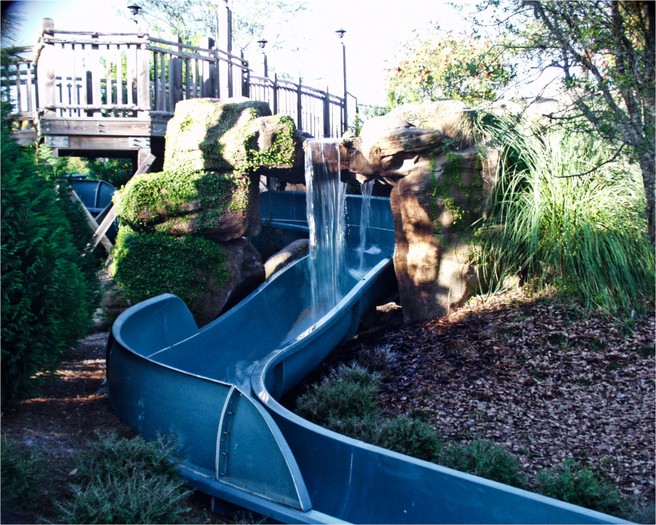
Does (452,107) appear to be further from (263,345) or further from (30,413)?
(30,413)

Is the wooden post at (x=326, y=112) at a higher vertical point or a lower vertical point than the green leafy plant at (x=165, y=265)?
higher

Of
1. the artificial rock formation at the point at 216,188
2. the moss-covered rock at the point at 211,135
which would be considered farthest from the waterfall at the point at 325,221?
the moss-covered rock at the point at 211,135

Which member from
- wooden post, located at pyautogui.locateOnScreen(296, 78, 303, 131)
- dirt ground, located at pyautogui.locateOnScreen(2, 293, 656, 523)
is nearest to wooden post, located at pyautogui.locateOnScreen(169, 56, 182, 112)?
wooden post, located at pyautogui.locateOnScreen(296, 78, 303, 131)

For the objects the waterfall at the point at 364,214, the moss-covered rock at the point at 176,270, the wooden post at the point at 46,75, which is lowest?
the moss-covered rock at the point at 176,270

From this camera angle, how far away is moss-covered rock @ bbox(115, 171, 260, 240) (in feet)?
27.7

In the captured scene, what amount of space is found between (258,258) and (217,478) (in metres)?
4.99

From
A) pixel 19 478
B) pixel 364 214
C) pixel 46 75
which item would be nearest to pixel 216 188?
pixel 46 75

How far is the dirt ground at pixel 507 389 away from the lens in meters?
4.96

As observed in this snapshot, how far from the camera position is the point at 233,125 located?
889 cm

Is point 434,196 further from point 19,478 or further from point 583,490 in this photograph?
point 19,478

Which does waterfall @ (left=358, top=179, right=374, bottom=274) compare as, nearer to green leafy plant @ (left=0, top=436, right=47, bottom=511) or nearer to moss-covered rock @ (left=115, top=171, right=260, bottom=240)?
moss-covered rock @ (left=115, top=171, right=260, bottom=240)

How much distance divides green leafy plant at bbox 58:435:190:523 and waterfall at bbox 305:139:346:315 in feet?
16.0

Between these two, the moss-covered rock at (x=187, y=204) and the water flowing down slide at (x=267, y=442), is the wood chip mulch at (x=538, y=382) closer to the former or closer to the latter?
the water flowing down slide at (x=267, y=442)

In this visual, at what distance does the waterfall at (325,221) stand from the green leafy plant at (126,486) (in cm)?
486
